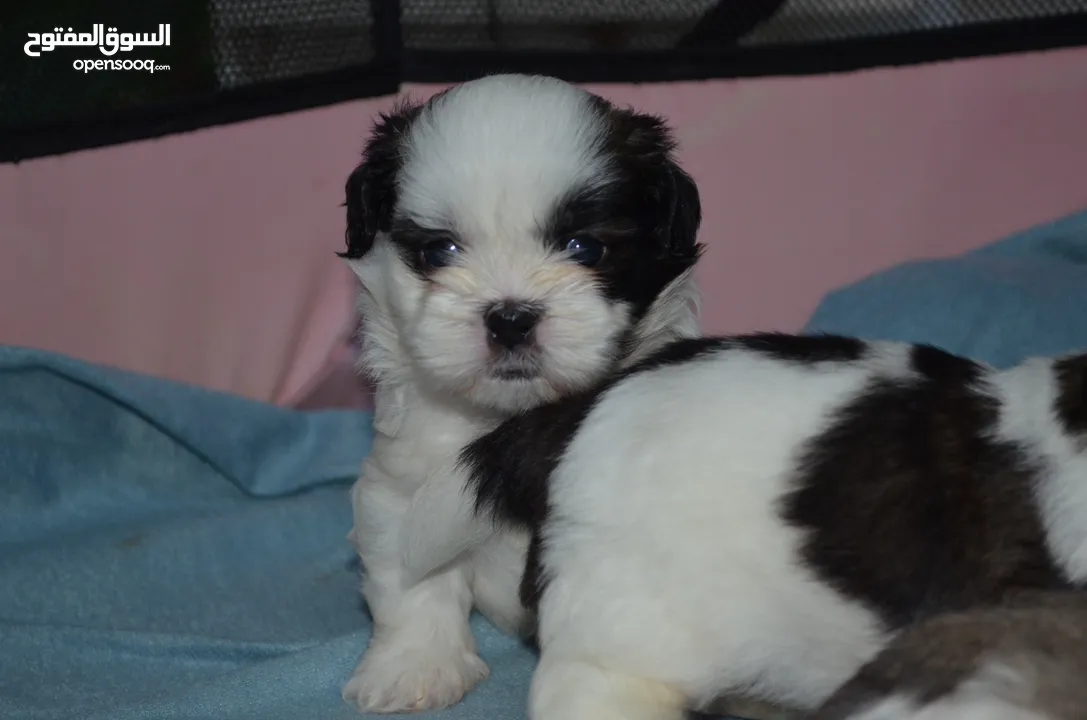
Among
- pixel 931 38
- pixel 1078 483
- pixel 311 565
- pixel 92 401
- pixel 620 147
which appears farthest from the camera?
pixel 931 38

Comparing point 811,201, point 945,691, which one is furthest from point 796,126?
point 945,691

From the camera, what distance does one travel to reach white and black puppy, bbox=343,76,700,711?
215 cm

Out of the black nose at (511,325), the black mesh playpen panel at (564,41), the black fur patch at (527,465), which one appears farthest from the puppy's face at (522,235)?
the black mesh playpen panel at (564,41)

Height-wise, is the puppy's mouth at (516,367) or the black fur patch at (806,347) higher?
the black fur patch at (806,347)

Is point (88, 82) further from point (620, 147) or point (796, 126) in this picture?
point (796, 126)

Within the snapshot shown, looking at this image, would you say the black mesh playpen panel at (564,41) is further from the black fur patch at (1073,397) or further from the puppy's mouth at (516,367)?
the black fur patch at (1073,397)

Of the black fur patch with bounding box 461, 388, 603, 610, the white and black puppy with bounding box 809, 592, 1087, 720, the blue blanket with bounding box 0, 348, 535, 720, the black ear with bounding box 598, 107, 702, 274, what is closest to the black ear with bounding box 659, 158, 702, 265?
the black ear with bounding box 598, 107, 702, 274

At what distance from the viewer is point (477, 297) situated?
2.17m

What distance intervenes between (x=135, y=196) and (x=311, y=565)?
3.64 feet

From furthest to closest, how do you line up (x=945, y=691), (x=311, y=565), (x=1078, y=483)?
1. (x=311, y=565)
2. (x=1078, y=483)
3. (x=945, y=691)

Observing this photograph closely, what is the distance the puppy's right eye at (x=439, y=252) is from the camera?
2.27 meters

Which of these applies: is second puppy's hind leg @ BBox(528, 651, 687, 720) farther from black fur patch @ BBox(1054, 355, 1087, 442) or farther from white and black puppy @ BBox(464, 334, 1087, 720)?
black fur patch @ BBox(1054, 355, 1087, 442)

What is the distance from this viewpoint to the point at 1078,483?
166 centimetres

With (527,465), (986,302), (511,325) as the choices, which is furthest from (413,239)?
(986,302)
